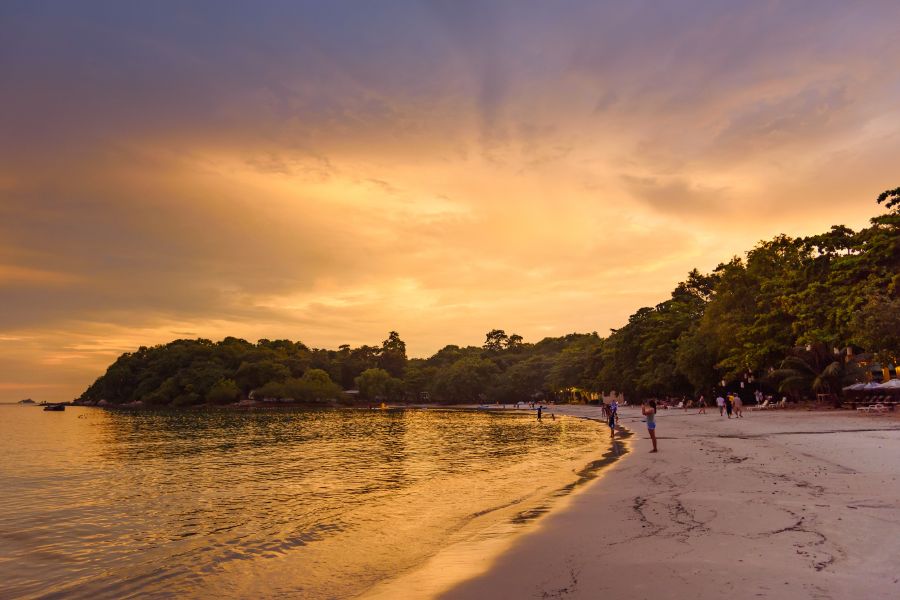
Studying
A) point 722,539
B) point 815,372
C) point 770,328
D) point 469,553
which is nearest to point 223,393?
point 770,328

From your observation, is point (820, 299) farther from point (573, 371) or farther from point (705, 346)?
point (573, 371)

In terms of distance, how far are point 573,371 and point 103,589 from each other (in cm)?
11892

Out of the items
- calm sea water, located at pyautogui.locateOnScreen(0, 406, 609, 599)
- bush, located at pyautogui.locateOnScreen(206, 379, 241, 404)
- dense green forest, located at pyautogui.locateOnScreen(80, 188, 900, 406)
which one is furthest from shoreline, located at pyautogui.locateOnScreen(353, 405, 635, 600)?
bush, located at pyautogui.locateOnScreen(206, 379, 241, 404)

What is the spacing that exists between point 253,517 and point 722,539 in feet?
37.6

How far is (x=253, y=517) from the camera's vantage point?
47.5ft

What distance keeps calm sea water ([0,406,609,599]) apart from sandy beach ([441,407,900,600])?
202 centimetres

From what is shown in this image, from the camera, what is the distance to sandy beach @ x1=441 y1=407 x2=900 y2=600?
6398 mm

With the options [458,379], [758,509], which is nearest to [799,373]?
[758,509]

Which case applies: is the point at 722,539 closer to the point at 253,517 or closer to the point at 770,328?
the point at 253,517

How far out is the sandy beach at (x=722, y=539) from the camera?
6398mm

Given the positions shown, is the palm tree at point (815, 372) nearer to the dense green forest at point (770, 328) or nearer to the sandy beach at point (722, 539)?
the dense green forest at point (770, 328)

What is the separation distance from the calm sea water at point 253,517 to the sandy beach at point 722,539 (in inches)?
79.6

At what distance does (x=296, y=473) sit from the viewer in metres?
23.9

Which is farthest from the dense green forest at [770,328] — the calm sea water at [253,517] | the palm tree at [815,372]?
the calm sea water at [253,517]
